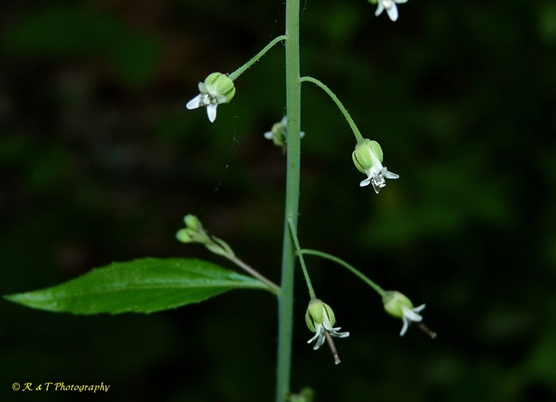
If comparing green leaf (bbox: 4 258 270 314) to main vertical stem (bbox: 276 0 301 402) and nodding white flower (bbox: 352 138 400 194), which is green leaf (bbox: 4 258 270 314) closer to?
main vertical stem (bbox: 276 0 301 402)

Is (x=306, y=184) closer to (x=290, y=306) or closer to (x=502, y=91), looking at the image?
(x=502, y=91)

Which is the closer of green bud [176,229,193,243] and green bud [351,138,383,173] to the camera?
green bud [351,138,383,173]

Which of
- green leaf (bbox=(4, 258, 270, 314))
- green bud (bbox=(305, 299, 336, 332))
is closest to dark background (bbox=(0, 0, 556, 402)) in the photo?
green leaf (bbox=(4, 258, 270, 314))

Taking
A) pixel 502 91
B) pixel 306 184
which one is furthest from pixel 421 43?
pixel 306 184

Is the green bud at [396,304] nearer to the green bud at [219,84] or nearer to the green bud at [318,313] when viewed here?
the green bud at [318,313]

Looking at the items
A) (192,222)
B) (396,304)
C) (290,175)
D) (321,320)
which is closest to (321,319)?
(321,320)

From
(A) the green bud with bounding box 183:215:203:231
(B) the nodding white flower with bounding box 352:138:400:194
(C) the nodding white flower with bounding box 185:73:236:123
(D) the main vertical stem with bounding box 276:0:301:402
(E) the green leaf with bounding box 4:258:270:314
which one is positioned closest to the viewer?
(D) the main vertical stem with bounding box 276:0:301:402

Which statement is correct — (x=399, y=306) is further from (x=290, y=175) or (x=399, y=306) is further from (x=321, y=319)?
(x=290, y=175)
